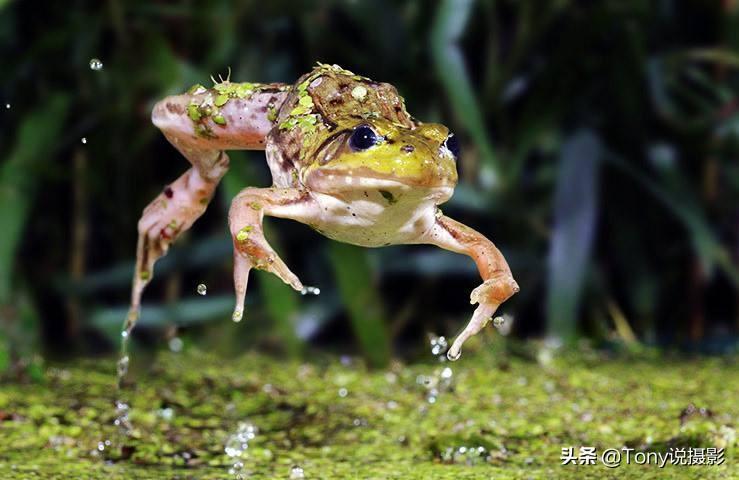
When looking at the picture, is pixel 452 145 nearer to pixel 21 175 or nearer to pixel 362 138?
pixel 362 138

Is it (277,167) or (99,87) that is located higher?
(99,87)

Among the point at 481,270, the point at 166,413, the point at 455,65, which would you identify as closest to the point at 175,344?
the point at 166,413

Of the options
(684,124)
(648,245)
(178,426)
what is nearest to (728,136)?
(684,124)

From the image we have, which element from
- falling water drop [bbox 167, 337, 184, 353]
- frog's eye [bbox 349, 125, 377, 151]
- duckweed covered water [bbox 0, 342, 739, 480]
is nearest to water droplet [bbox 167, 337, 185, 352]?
falling water drop [bbox 167, 337, 184, 353]

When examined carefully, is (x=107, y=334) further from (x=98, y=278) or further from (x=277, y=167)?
(x=277, y=167)

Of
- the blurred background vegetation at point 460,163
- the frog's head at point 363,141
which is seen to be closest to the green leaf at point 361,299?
the blurred background vegetation at point 460,163

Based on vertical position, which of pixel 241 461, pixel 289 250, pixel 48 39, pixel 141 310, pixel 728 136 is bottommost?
pixel 241 461

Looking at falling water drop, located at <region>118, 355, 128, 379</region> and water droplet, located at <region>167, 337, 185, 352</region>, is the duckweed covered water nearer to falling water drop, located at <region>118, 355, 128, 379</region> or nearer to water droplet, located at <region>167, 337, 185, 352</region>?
falling water drop, located at <region>118, 355, 128, 379</region>
